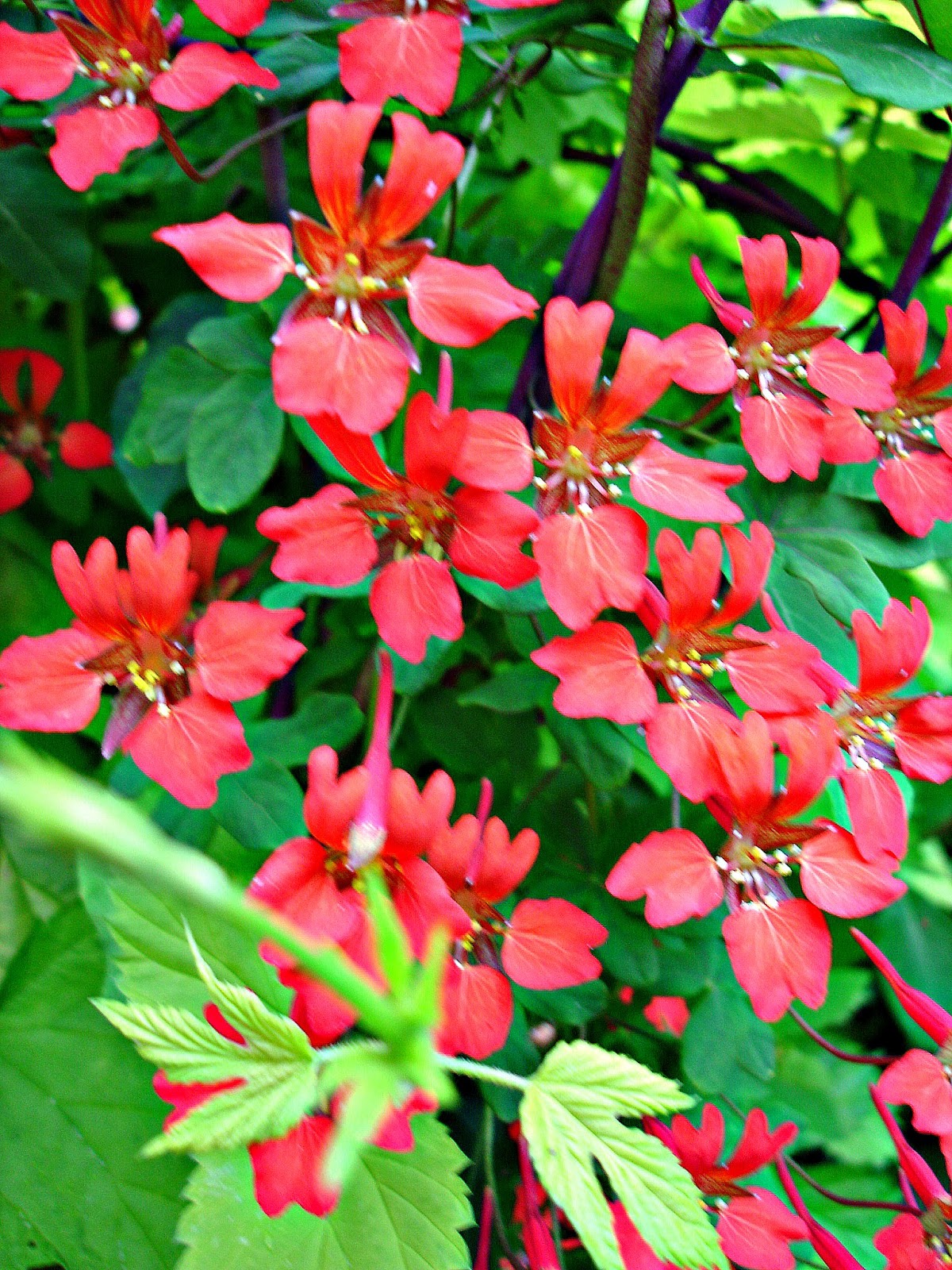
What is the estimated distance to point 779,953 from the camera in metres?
0.48

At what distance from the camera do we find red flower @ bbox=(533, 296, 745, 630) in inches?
17.5

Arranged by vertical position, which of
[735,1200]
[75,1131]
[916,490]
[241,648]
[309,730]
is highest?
[916,490]

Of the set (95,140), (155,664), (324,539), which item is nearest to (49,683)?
(155,664)

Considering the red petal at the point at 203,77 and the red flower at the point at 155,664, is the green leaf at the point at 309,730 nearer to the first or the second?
the red flower at the point at 155,664

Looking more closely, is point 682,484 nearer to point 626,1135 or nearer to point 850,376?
point 850,376

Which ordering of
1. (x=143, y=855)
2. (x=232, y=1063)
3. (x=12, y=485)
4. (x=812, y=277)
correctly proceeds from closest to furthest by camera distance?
(x=143, y=855) → (x=232, y=1063) → (x=812, y=277) → (x=12, y=485)

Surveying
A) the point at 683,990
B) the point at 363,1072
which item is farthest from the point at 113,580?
the point at 683,990

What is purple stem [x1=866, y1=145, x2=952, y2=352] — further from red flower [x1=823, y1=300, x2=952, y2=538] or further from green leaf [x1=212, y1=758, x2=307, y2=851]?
green leaf [x1=212, y1=758, x2=307, y2=851]

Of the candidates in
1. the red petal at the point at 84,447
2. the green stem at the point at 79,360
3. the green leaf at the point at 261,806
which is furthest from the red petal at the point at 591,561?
the green stem at the point at 79,360

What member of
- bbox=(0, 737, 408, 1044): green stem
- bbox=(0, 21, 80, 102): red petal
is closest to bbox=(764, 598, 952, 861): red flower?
bbox=(0, 737, 408, 1044): green stem

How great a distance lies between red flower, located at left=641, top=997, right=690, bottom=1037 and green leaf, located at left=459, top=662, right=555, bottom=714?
268 mm

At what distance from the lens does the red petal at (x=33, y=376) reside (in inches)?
30.3

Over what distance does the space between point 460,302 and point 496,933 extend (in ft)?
1.05

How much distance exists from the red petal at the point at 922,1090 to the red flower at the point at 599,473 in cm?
28
